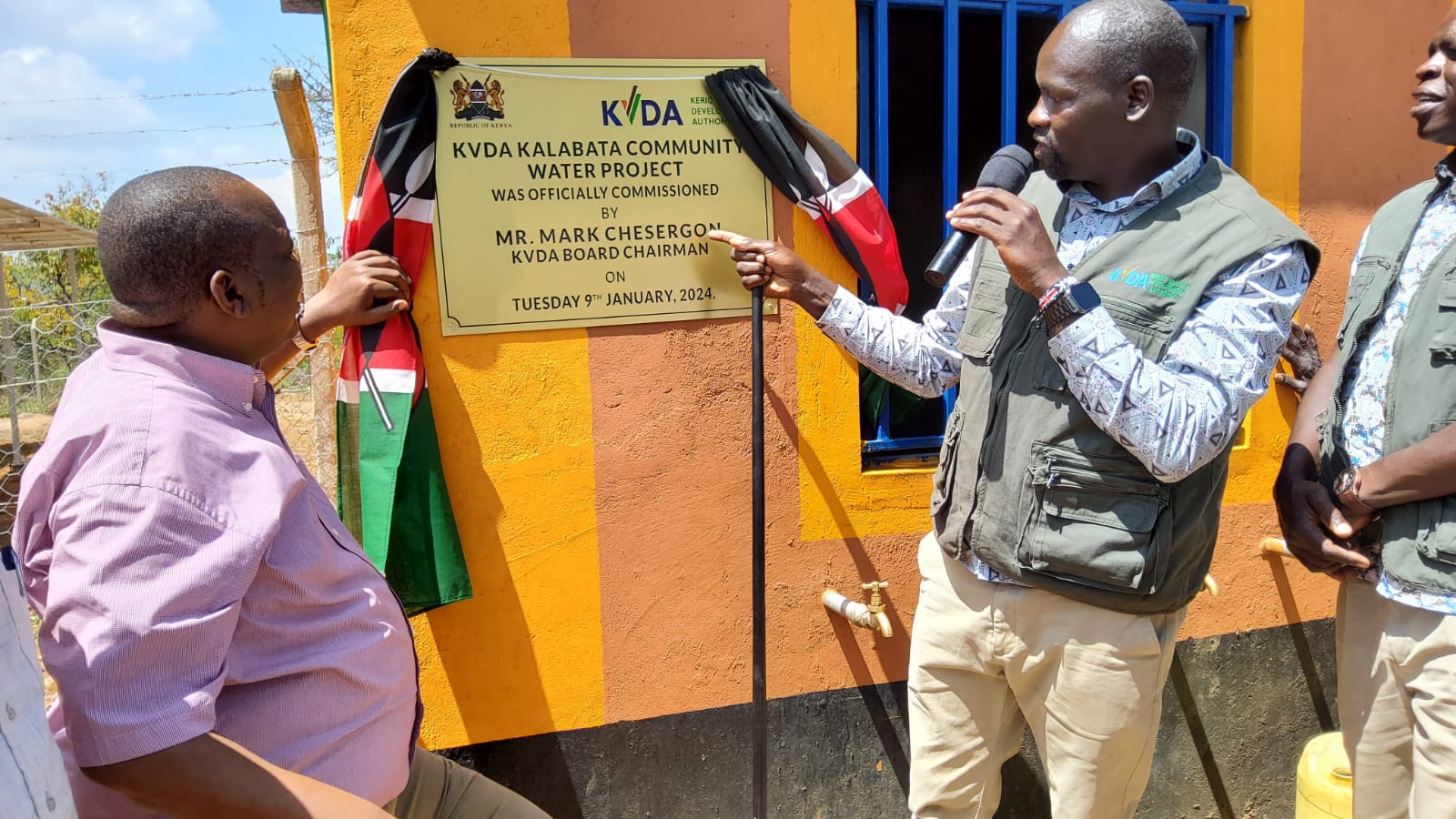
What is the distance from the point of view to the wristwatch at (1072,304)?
171cm

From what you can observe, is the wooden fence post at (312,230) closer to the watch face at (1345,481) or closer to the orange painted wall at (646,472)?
the orange painted wall at (646,472)

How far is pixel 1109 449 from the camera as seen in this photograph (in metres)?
1.86

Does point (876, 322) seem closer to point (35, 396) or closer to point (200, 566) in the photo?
point (200, 566)

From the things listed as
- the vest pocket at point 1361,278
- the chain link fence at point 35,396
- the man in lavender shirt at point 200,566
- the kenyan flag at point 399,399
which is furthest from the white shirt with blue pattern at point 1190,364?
the chain link fence at point 35,396

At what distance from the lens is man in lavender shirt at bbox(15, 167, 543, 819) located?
1126 mm

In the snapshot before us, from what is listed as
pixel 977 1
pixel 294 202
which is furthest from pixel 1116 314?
pixel 294 202

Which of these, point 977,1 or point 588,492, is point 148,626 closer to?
point 588,492

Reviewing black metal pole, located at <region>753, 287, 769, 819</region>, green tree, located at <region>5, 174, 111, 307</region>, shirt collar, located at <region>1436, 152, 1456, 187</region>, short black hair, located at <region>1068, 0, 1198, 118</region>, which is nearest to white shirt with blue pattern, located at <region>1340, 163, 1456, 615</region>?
shirt collar, located at <region>1436, 152, 1456, 187</region>

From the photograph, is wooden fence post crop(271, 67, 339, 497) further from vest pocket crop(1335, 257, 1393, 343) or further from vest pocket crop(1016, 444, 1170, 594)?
vest pocket crop(1335, 257, 1393, 343)

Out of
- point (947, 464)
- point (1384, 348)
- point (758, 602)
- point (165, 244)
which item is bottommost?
point (758, 602)

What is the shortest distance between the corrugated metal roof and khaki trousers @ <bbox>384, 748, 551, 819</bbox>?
10.2m

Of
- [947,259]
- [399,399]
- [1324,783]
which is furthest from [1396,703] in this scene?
[399,399]

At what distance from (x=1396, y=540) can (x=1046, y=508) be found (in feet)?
2.35

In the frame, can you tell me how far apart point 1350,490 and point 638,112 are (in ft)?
6.13
